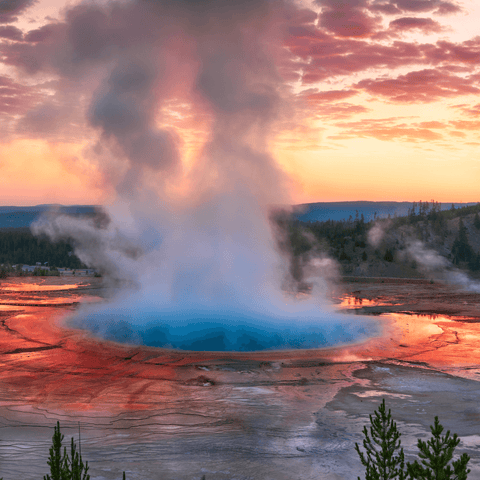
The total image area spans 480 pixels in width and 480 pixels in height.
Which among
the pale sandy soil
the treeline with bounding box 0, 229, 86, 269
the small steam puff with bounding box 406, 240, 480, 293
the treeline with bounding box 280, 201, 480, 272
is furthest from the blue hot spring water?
the treeline with bounding box 0, 229, 86, 269

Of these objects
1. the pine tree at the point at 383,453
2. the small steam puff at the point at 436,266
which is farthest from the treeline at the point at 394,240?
the pine tree at the point at 383,453

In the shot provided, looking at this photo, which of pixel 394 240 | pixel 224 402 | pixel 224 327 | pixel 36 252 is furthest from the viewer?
pixel 36 252

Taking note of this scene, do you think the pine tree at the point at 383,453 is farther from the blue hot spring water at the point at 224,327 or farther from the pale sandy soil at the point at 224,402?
the blue hot spring water at the point at 224,327

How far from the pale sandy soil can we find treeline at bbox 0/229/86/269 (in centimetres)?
4837

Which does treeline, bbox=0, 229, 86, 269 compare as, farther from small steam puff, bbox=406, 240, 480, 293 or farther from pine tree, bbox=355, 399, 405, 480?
pine tree, bbox=355, 399, 405, 480

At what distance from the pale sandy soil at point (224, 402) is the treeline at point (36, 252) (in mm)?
48372

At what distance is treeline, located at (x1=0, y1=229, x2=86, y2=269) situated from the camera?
6357 centimetres

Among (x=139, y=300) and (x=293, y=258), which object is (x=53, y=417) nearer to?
(x=139, y=300)

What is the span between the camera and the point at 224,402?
9.85 metres

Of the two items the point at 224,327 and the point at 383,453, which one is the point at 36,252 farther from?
the point at 383,453

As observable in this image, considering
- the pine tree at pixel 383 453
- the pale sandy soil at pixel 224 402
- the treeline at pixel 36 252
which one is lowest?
the pale sandy soil at pixel 224 402

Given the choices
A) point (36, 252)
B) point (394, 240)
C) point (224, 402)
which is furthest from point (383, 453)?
point (36, 252)

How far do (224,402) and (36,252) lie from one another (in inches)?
2535

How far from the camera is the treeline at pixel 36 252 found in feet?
209
